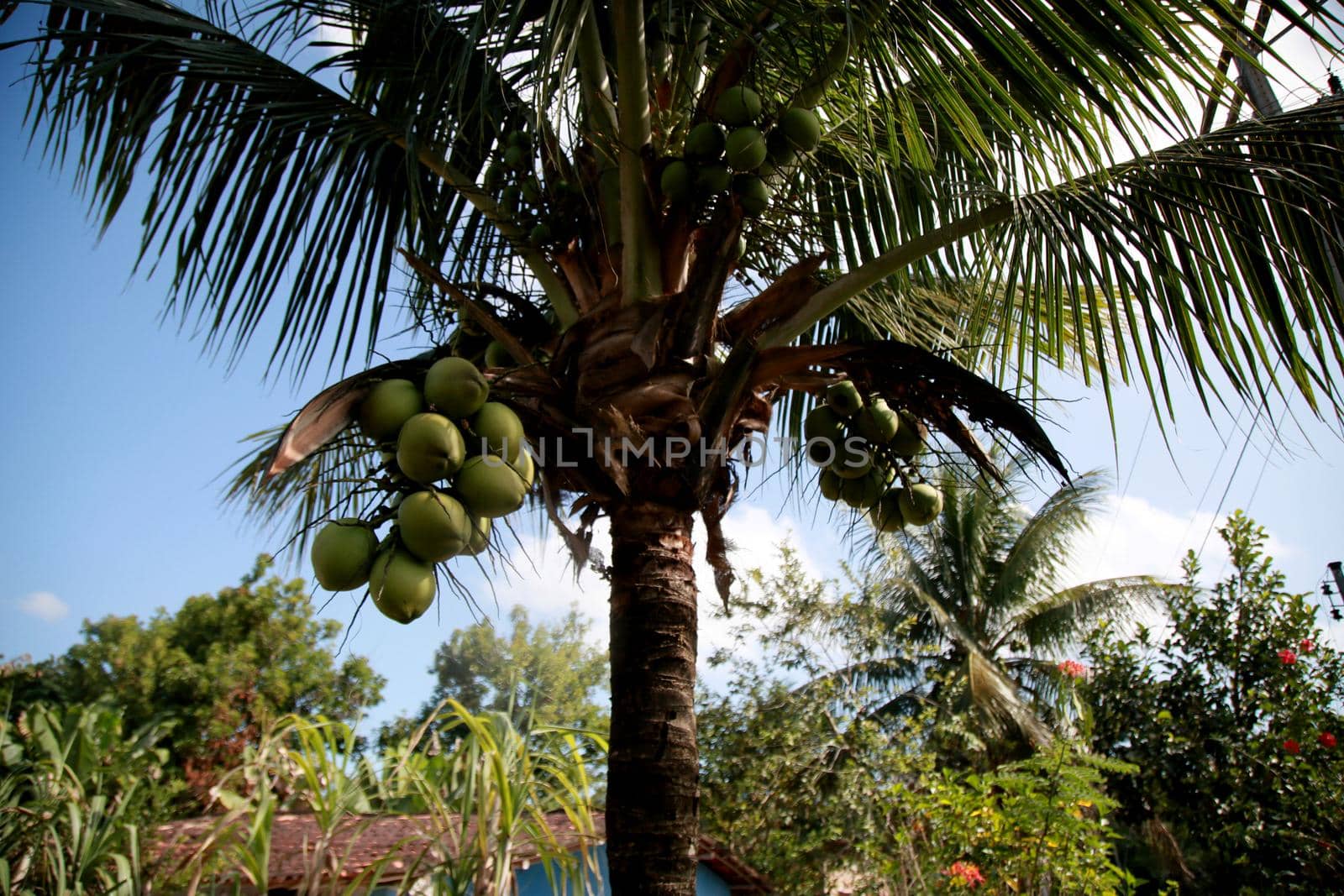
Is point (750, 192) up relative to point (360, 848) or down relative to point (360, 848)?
up

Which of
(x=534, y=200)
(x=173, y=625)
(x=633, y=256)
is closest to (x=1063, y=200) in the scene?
(x=633, y=256)

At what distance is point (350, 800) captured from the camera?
11.1ft

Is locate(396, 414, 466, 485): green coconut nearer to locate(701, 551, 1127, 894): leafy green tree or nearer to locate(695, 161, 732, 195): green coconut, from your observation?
locate(695, 161, 732, 195): green coconut

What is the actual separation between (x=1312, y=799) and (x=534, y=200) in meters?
5.54

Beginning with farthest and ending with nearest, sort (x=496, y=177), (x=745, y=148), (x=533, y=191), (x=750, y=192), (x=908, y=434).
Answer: (x=496, y=177)
(x=533, y=191)
(x=908, y=434)
(x=750, y=192)
(x=745, y=148)

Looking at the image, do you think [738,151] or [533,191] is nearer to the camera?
[738,151]

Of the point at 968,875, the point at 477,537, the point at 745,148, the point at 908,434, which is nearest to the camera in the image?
the point at 477,537

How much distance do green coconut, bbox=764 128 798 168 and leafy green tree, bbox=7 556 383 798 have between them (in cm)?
1504

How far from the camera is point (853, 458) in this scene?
2703mm

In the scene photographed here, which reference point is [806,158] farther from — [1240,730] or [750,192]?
[1240,730]

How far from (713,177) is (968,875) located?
3737 mm

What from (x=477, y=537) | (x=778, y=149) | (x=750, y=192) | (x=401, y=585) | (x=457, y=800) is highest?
(x=778, y=149)

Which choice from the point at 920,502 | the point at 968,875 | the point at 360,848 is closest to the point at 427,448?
the point at 920,502

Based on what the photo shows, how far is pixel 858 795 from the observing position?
791cm
